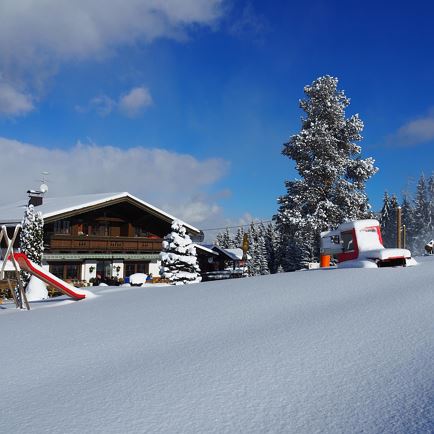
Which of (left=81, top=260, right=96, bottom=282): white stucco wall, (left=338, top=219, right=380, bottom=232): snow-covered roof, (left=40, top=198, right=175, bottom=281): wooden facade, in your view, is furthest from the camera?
(left=81, top=260, right=96, bottom=282): white stucco wall

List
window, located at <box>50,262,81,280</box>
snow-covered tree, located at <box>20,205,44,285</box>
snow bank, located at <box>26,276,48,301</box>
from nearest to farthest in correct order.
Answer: snow bank, located at <box>26,276,48,301</box> < snow-covered tree, located at <box>20,205,44,285</box> < window, located at <box>50,262,81,280</box>

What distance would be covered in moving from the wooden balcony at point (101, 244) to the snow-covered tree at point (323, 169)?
1103 centimetres

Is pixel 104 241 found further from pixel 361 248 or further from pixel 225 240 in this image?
pixel 225 240

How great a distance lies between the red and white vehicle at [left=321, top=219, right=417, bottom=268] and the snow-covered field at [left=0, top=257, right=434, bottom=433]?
401cm

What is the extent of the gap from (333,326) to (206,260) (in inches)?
1289

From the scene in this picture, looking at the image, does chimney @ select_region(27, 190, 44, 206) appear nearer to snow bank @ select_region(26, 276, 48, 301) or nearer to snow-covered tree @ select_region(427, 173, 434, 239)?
snow bank @ select_region(26, 276, 48, 301)

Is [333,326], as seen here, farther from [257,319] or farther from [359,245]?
[359,245]

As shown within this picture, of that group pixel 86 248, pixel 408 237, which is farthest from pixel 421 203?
pixel 86 248

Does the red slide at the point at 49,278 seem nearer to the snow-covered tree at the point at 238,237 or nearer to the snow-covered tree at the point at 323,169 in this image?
the snow-covered tree at the point at 323,169

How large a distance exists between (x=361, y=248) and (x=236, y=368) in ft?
31.7

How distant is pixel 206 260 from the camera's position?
3816 centimetres

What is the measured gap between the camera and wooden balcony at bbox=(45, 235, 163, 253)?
1080 inches

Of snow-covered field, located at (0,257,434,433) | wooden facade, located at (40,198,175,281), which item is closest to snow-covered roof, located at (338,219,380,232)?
snow-covered field, located at (0,257,434,433)

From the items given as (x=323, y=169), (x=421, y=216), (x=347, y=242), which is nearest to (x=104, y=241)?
(x=323, y=169)
